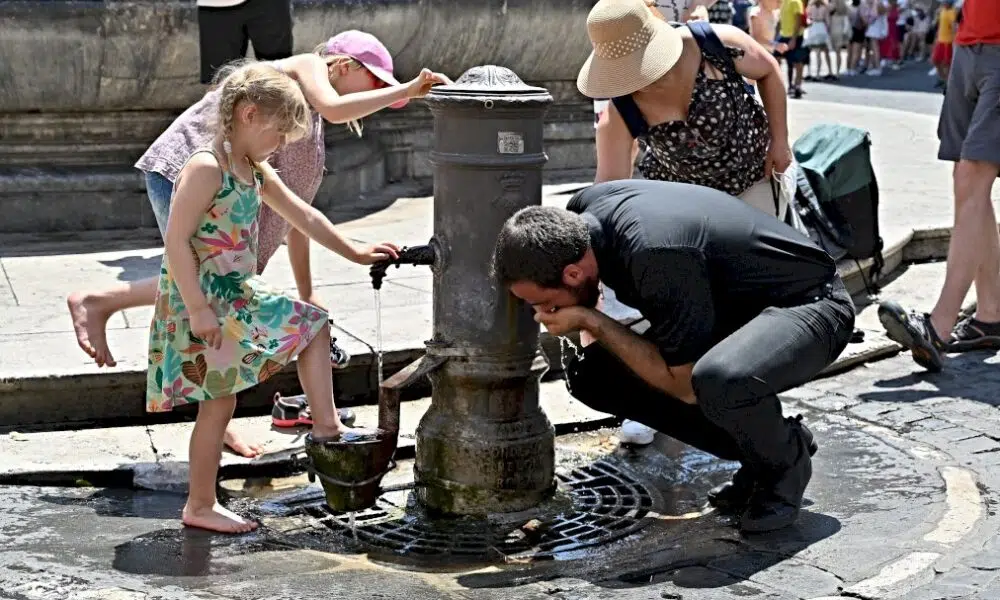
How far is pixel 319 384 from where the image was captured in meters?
4.48

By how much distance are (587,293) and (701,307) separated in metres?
0.31

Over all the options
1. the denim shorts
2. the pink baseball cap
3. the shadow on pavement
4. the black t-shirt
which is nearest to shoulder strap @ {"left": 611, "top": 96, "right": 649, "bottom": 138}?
the black t-shirt

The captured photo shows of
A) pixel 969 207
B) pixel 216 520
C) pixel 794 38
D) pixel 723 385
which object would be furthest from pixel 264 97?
pixel 794 38

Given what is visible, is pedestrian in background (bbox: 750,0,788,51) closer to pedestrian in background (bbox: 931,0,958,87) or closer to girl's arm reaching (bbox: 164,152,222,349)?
girl's arm reaching (bbox: 164,152,222,349)

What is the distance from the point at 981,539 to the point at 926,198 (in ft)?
16.5

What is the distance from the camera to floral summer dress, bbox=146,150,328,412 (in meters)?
4.30

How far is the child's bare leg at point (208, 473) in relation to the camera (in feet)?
14.2

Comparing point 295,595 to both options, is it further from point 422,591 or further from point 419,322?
point 419,322

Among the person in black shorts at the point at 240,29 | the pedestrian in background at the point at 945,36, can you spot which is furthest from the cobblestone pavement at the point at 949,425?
the pedestrian in background at the point at 945,36

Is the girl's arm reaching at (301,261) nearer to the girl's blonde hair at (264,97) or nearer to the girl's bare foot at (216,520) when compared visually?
the girl's blonde hair at (264,97)

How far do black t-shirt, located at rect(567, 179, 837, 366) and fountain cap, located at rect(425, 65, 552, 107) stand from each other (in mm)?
316

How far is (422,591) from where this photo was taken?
3.88 meters

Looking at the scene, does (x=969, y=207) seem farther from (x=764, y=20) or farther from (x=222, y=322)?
(x=222, y=322)

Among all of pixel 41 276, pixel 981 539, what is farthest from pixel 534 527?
pixel 41 276
